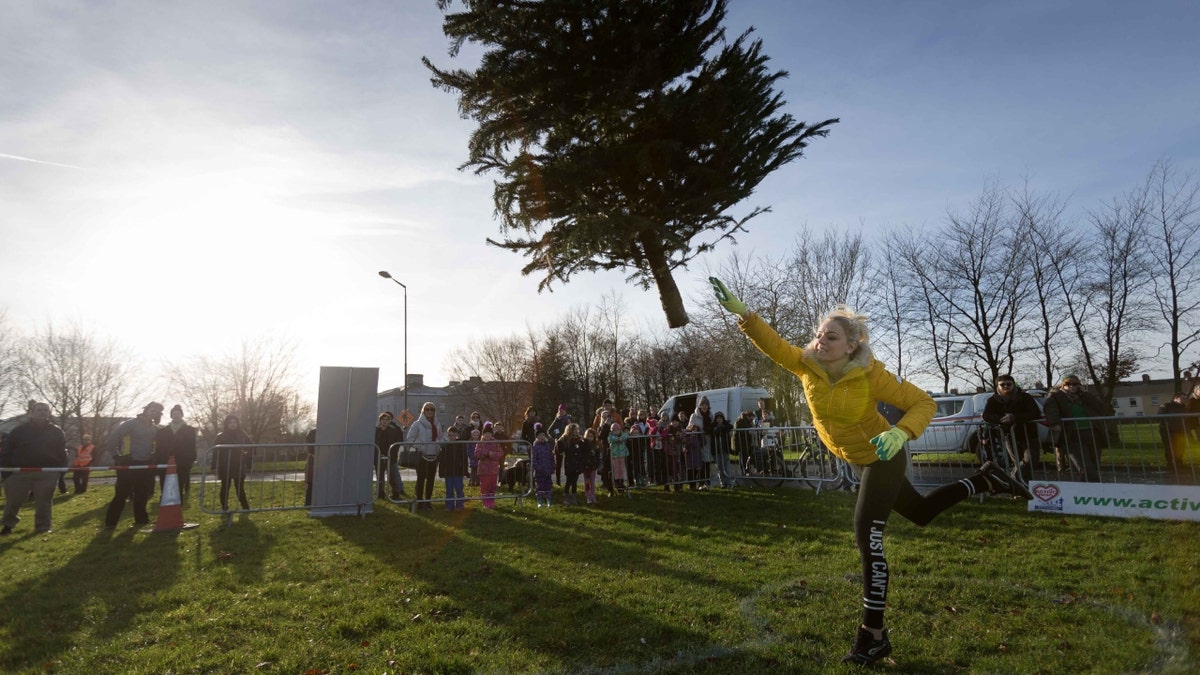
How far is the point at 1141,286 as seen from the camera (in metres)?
29.6

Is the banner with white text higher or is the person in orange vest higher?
the person in orange vest

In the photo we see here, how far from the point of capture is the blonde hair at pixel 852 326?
14.0 ft

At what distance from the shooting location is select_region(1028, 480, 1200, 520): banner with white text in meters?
8.25

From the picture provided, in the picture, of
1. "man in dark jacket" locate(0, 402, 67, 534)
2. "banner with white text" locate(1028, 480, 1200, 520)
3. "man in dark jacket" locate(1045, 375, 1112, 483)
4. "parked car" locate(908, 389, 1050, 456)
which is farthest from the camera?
"parked car" locate(908, 389, 1050, 456)

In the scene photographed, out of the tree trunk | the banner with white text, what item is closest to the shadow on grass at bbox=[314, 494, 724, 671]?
the tree trunk

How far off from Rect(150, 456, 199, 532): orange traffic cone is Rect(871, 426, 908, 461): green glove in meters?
10.5

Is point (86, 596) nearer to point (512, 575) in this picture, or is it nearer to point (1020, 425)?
point (512, 575)

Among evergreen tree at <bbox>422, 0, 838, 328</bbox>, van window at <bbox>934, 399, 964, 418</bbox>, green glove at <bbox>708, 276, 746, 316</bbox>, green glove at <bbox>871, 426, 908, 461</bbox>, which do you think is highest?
evergreen tree at <bbox>422, 0, 838, 328</bbox>

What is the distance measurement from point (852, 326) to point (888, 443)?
86cm

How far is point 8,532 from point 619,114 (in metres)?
11.8

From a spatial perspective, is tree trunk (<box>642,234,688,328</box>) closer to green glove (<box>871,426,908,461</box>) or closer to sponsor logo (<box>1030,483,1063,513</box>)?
sponsor logo (<box>1030,483,1063,513</box>)

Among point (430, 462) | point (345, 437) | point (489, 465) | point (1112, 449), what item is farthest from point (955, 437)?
point (345, 437)

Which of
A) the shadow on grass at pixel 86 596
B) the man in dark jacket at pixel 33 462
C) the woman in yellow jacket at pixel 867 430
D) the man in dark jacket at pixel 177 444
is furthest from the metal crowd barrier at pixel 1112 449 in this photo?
the man in dark jacket at pixel 33 462

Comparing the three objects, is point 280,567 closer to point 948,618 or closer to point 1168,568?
point 948,618
